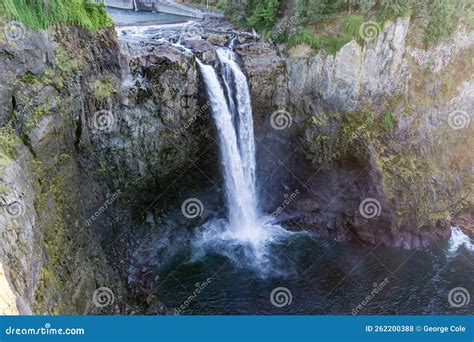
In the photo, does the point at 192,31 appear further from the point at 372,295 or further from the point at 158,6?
the point at 372,295

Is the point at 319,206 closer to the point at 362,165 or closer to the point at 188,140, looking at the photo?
the point at 362,165

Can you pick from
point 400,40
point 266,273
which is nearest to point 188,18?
point 400,40

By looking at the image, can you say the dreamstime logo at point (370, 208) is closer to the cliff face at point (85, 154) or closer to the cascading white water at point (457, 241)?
the cascading white water at point (457, 241)

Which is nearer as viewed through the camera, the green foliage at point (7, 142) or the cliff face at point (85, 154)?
the green foliage at point (7, 142)

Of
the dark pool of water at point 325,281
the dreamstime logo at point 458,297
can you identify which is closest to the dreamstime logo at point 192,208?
the dark pool of water at point 325,281

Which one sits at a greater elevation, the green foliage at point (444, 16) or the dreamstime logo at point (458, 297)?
the green foliage at point (444, 16)

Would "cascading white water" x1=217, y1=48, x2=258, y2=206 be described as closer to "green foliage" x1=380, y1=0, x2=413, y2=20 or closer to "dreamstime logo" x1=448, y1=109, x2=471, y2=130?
"green foliage" x1=380, y1=0, x2=413, y2=20

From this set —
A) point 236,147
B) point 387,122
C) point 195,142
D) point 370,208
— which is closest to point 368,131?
point 387,122
